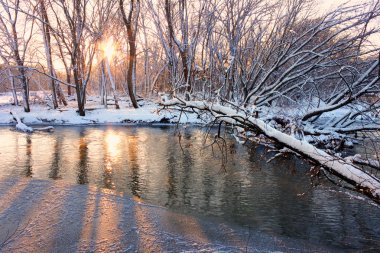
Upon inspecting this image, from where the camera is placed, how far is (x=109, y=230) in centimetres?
564

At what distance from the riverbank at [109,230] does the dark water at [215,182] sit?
1.77ft

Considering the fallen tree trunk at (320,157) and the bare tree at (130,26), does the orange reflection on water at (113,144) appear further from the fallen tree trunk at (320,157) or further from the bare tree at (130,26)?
the bare tree at (130,26)

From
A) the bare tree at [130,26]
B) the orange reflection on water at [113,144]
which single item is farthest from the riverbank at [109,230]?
the bare tree at [130,26]

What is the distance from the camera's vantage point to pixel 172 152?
13094mm

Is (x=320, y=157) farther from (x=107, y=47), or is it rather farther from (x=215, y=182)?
(x=107, y=47)

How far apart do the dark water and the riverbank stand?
1.77ft

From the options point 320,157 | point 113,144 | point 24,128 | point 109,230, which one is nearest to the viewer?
point 320,157

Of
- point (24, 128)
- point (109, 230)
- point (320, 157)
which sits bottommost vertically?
point (109, 230)

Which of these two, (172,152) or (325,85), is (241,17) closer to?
(325,85)

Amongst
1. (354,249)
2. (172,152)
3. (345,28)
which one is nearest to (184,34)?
(172,152)

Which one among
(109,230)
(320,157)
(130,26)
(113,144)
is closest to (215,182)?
(109,230)

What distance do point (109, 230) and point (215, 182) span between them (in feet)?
12.5

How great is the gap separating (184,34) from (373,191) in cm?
2055

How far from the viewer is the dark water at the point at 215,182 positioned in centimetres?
629
